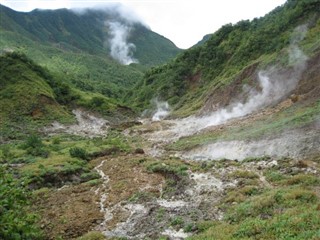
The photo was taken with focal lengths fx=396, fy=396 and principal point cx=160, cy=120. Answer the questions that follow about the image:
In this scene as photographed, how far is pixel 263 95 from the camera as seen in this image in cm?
5866

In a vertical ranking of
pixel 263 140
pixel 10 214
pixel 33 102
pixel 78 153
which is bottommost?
pixel 78 153

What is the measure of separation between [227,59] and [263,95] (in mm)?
53309

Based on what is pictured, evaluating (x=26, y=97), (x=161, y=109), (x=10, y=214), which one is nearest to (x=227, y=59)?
(x=161, y=109)

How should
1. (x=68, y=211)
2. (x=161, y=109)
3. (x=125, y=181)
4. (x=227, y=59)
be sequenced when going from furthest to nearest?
(x=161, y=109)
(x=227, y=59)
(x=125, y=181)
(x=68, y=211)

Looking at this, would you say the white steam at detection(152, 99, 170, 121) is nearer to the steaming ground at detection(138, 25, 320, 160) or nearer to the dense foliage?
the steaming ground at detection(138, 25, 320, 160)

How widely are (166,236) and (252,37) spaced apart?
86631mm

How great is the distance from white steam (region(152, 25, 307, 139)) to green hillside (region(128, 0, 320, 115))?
8.05ft

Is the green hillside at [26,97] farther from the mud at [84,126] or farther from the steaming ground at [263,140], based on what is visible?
the steaming ground at [263,140]

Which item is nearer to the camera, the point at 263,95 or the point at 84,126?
the point at 263,95

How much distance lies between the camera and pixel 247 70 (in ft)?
237

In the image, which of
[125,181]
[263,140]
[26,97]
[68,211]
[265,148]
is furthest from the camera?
[26,97]

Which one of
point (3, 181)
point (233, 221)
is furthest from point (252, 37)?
point (3, 181)

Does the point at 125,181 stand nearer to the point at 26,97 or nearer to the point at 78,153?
the point at 78,153

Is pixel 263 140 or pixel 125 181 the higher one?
pixel 263 140
